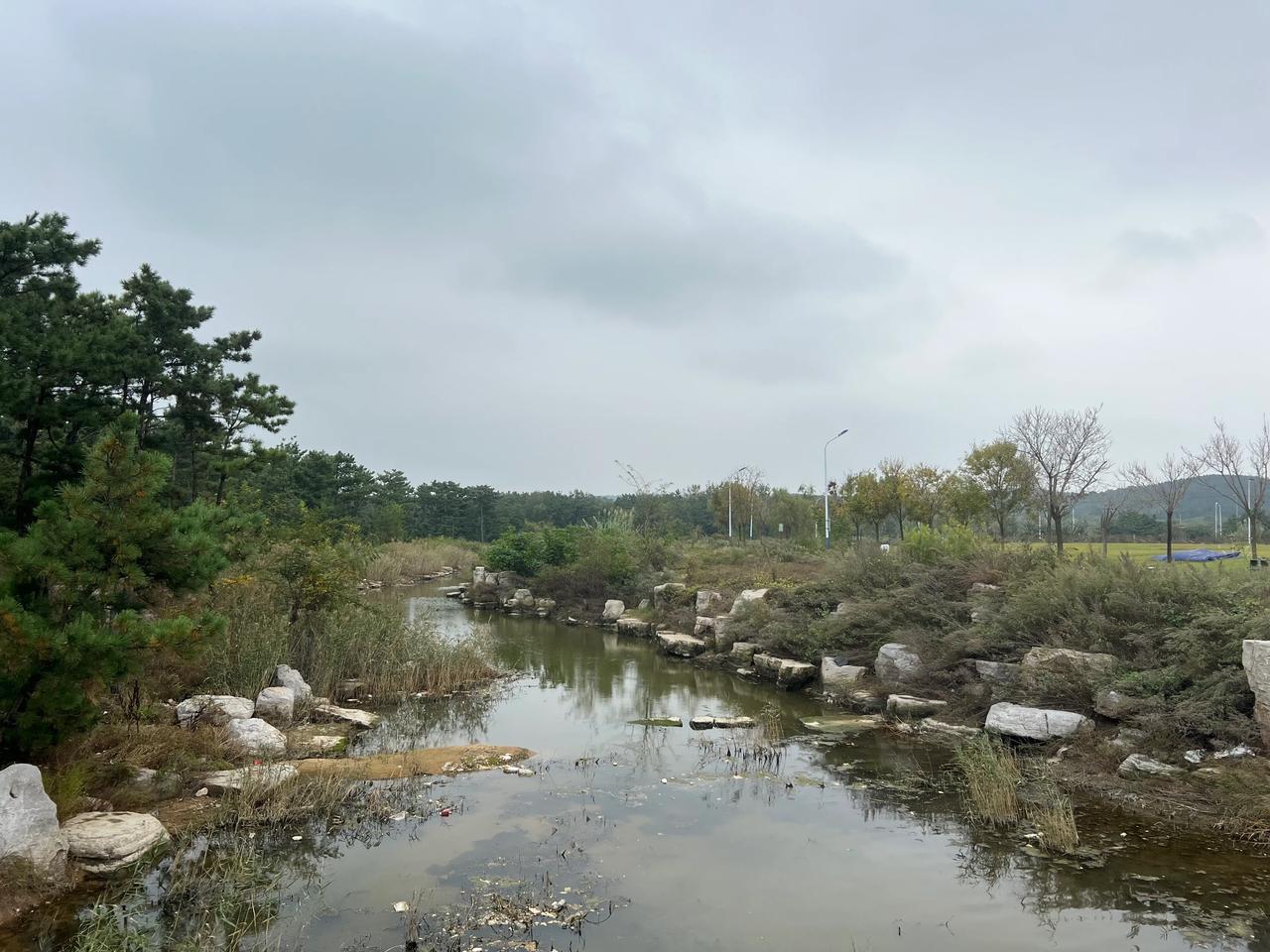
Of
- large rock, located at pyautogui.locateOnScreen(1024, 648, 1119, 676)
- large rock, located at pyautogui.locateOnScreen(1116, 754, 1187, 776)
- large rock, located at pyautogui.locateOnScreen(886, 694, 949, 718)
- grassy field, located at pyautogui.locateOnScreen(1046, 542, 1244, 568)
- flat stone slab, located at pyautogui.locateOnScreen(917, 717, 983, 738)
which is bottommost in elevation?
flat stone slab, located at pyautogui.locateOnScreen(917, 717, 983, 738)

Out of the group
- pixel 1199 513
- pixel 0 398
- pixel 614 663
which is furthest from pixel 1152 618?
pixel 1199 513

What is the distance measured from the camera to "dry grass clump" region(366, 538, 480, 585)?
1299 inches

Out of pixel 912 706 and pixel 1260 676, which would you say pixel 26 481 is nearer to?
pixel 912 706

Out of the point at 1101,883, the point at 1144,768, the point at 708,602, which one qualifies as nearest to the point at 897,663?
the point at 1144,768

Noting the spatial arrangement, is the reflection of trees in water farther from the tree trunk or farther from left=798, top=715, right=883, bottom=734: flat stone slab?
the tree trunk

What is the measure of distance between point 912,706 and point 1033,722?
1.98 m

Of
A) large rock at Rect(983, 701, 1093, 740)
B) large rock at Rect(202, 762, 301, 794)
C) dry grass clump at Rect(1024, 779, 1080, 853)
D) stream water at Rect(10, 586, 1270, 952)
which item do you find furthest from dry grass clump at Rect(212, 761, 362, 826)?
large rock at Rect(983, 701, 1093, 740)

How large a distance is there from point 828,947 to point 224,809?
16.2ft

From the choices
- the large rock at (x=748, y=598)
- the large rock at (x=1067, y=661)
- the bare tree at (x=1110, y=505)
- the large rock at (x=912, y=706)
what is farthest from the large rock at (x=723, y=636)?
the bare tree at (x=1110, y=505)

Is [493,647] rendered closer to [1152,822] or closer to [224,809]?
[224,809]

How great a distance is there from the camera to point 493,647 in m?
16.1

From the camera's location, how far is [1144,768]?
26.0ft

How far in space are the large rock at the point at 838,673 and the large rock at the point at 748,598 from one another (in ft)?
11.8

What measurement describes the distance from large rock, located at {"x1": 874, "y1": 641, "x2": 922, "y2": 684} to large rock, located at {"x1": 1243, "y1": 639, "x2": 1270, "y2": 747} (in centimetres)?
470
